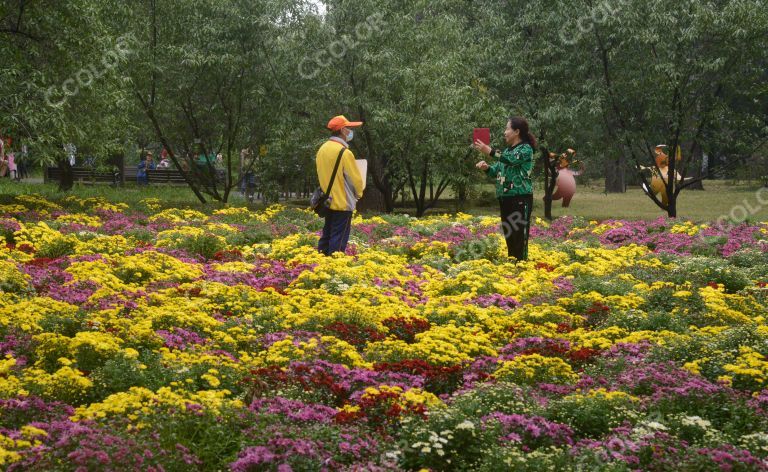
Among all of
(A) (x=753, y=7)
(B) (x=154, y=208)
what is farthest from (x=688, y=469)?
(A) (x=753, y=7)

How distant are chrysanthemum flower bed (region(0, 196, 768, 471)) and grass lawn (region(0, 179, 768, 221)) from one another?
11.9 metres

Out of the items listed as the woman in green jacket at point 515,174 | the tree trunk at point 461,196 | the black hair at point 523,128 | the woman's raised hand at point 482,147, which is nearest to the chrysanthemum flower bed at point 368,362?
the woman in green jacket at point 515,174

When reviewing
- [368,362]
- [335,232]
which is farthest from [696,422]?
[335,232]

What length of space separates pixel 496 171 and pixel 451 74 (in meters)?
10.6

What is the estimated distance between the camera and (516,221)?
13.0 m

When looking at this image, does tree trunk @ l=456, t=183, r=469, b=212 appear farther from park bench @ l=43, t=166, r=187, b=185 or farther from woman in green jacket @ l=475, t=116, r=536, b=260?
woman in green jacket @ l=475, t=116, r=536, b=260

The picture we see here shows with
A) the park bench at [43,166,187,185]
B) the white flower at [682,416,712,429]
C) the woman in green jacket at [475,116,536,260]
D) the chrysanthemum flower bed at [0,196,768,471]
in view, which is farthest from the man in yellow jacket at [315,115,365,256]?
the park bench at [43,166,187,185]

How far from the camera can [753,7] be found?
73.4 ft

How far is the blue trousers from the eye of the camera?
12852mm

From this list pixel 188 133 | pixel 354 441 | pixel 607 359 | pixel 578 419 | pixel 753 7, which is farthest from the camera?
→ pixel 188 133

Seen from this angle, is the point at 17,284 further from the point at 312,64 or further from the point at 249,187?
the point at 249,187

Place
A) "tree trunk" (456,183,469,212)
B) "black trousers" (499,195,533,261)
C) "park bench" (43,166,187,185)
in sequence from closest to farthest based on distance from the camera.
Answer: "black trousers" (499,195,533,261)
"tree trunk" (456,183,469,212)
"park bench" (43,166,187,185)

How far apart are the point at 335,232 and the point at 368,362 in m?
5.68

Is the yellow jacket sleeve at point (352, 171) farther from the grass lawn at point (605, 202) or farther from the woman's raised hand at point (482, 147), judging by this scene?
the grass lawn at point (605, 202)
